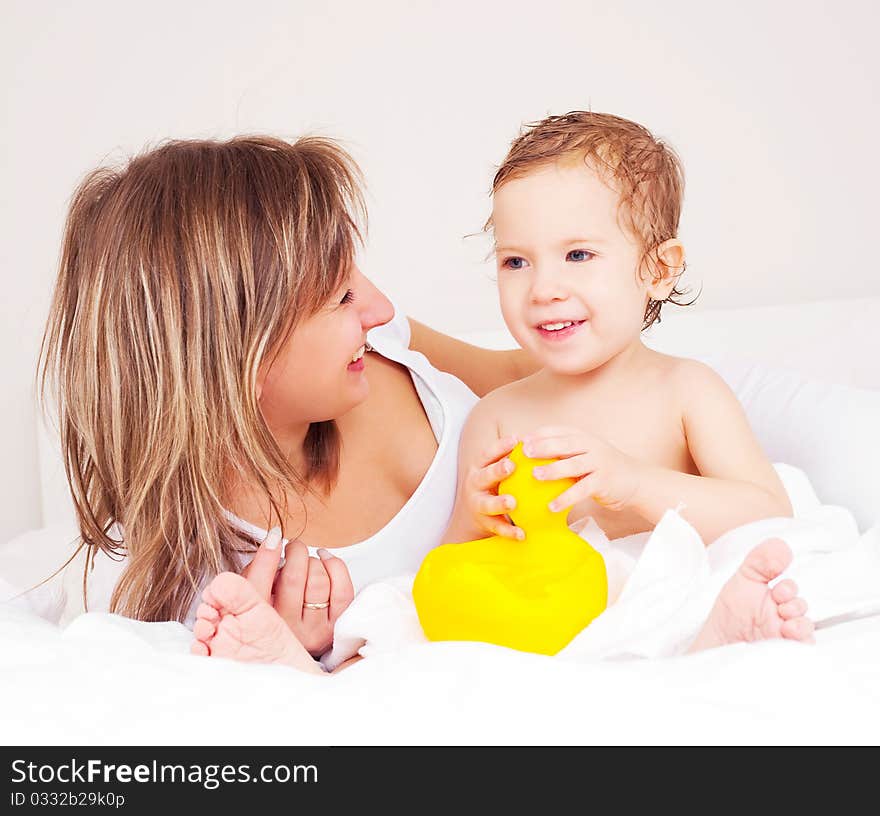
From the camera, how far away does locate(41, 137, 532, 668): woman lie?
4.11 feet

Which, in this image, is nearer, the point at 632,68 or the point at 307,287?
the point at 307,287

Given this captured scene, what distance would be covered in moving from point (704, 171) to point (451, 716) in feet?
6.87

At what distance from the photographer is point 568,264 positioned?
1.24 metres

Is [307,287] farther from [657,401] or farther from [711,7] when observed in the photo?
[711,7]

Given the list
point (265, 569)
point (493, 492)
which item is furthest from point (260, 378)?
point (493, 492)

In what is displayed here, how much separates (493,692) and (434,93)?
79.7 inches

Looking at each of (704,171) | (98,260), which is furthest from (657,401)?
(704,171)

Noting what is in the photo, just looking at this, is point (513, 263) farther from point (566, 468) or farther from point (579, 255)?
point (566, 468)

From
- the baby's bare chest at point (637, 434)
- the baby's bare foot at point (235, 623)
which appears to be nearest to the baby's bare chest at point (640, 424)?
the baby's bare chest at point (637, 434)

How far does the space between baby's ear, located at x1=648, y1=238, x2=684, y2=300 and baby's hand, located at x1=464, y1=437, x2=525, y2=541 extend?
31 centimetres

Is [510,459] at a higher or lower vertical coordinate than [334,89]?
lower

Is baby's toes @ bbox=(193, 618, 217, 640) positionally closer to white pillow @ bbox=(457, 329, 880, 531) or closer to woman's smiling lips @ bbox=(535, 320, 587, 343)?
woman's smiling lips @ bbox=(535, 320, 587, 343)
